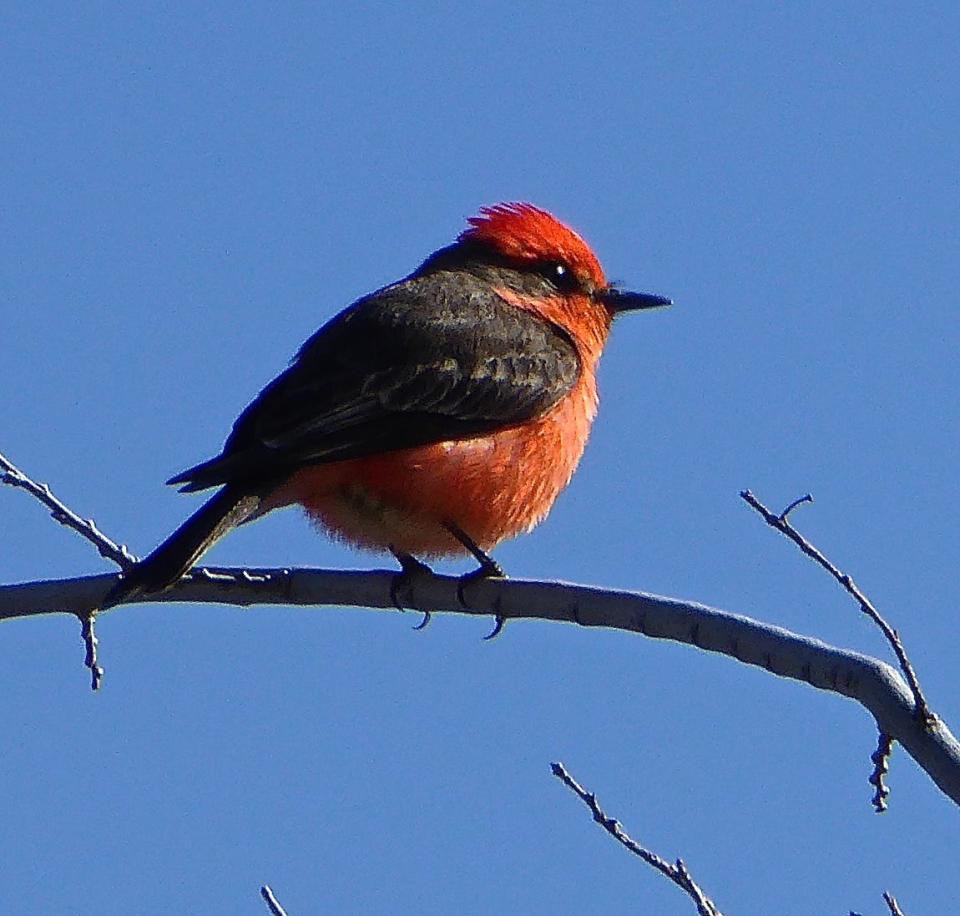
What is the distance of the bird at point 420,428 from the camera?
5699 millimetres

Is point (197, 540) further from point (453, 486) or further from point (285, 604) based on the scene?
point (453, 486)

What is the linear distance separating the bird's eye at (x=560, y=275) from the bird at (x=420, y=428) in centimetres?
18

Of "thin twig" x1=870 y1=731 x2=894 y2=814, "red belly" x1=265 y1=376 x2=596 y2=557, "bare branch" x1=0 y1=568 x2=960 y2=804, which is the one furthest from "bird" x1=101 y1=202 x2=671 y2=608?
"thin twig" x1=870 y1=731 x2=894 y2=814

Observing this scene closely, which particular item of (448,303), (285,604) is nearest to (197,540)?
(285,604)

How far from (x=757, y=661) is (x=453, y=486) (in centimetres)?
227

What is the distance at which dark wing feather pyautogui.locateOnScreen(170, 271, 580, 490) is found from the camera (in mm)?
5734

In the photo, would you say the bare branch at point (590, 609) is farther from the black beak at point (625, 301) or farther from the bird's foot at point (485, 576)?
the black beak at point (625, 301)

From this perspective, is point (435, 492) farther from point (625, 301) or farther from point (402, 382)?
point (625, 301)

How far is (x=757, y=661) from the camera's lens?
12.9 feet

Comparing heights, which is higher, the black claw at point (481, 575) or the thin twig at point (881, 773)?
the black claw at point (481, 575)

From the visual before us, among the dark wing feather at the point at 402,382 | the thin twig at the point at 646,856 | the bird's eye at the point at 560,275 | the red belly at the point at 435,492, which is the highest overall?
the bird's eye at the point at 560,275

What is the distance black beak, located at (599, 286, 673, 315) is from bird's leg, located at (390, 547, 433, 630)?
202 cm

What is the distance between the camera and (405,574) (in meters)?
5.55

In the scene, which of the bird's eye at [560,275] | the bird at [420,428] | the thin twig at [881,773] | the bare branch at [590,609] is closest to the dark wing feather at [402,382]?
the bird at [420,428]
